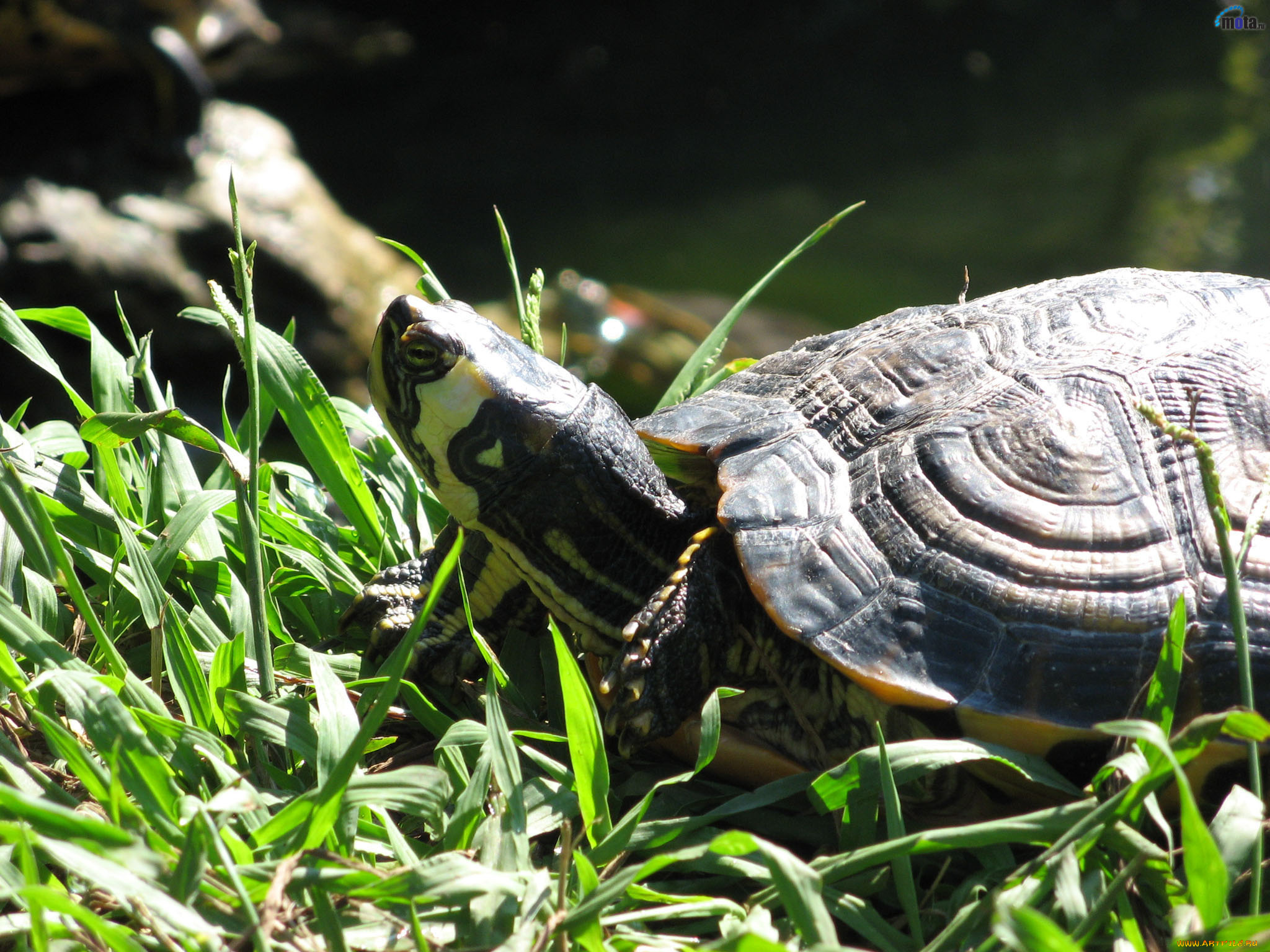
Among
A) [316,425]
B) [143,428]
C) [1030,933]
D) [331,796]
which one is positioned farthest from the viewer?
[316,425]

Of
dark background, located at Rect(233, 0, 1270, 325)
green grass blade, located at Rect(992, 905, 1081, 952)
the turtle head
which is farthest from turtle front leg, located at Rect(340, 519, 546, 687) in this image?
dark background, located at Rect(233, 0, 1270, 325)

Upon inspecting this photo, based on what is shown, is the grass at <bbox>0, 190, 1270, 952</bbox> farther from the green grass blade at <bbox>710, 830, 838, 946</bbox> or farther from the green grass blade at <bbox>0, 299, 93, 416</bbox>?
the green grass blade at <bbox>0, 299, 93, 416</bbox>

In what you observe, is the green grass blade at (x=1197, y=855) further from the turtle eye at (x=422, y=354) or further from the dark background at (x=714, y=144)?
the dark background at (x=714, y=144)

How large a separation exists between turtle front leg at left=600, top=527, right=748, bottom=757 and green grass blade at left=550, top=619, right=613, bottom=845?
12 centimetres

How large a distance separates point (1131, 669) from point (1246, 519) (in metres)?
0.36

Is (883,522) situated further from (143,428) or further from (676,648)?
(143,428)

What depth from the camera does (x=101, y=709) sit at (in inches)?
59.1

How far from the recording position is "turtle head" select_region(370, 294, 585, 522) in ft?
6.47

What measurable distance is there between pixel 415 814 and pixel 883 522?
3.16 ft

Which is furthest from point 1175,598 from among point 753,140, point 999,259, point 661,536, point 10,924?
point 753,140

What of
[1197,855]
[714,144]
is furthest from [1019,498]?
[714,144]

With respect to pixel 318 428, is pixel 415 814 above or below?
below

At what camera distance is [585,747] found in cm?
167

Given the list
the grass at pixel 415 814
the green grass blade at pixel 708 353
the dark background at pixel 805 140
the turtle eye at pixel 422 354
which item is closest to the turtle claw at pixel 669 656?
the grass at pixel 415 814
